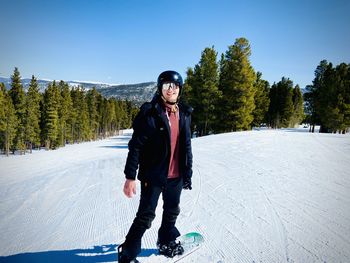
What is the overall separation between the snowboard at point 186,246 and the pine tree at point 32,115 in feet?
146

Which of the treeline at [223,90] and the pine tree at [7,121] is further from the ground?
the treeline at [223,90]

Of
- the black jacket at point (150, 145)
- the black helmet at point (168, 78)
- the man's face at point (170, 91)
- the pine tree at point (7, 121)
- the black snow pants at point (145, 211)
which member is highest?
the black helmet at point (168, 78)

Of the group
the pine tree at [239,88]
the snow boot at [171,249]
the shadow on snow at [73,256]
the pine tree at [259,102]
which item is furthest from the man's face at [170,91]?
the pine tree at [259,102]

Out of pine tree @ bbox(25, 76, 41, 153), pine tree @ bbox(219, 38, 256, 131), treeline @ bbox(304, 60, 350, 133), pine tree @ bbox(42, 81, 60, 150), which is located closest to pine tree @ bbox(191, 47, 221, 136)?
pine tree @ bbox(219, 38, 256, 131)

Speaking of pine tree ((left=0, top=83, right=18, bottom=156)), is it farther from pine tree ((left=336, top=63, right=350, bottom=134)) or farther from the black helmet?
pine tree ((left=336, top=63, right=350, bottom=134))

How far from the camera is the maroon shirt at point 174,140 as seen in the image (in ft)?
9.88

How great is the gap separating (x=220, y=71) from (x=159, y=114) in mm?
33161

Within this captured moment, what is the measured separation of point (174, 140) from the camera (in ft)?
10.1

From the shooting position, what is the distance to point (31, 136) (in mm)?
40562

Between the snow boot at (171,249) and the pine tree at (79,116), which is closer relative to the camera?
the snow boot at (171,249)

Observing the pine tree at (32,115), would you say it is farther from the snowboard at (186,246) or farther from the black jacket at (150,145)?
the black jacket at (150,145)

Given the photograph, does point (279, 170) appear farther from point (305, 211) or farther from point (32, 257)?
point (32, 257)

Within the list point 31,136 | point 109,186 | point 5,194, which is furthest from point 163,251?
point 31,136

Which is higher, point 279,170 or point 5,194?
point 279,170
